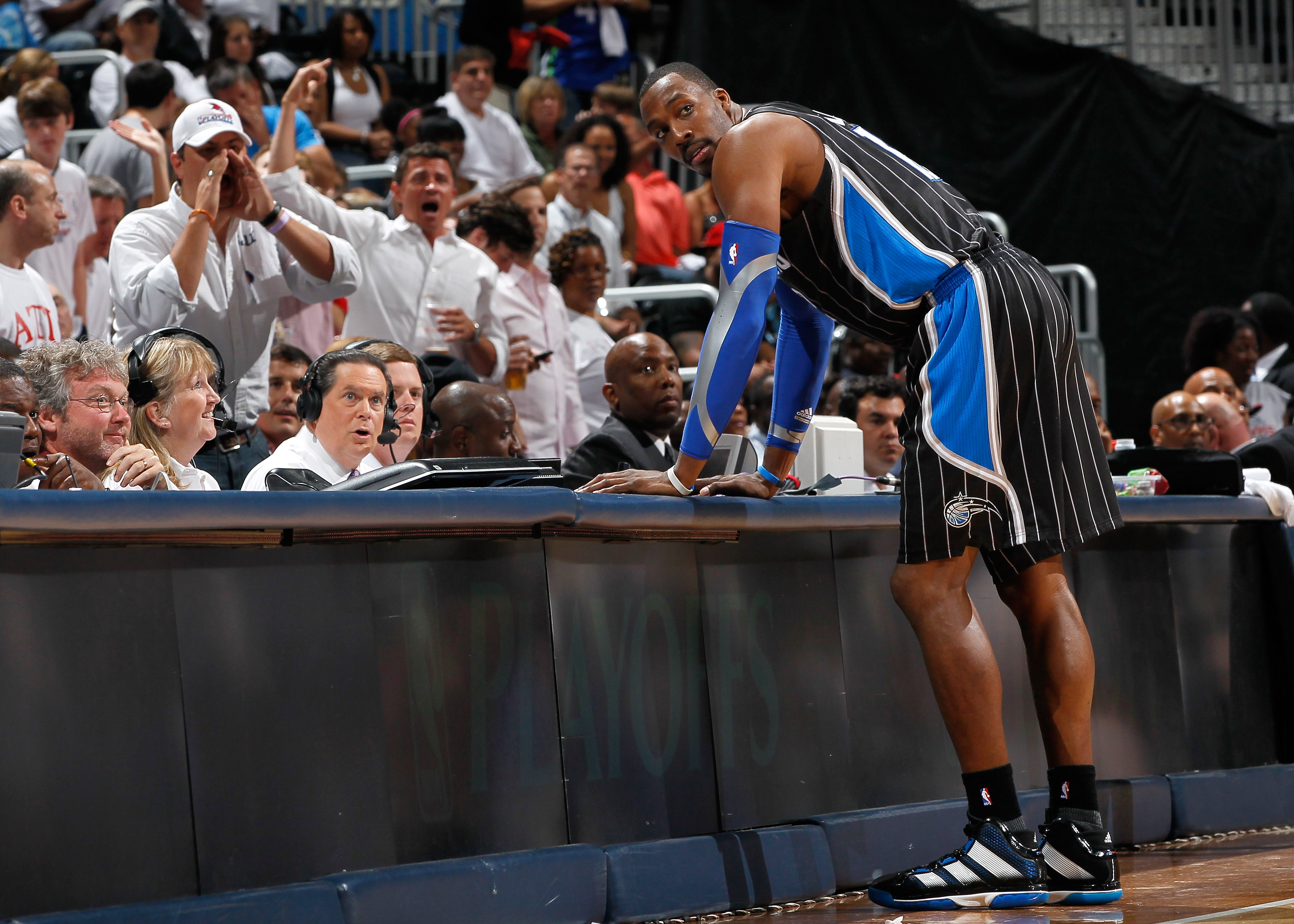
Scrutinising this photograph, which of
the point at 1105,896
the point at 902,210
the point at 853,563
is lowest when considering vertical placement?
the point at 1105,896

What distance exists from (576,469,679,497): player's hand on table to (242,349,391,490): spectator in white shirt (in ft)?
3.48

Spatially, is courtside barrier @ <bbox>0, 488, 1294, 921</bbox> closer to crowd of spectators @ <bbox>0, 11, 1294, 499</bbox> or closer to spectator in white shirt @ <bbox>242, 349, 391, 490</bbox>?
crowd of spectators @ <bbox>0, 11, 1294, 499</bbox>

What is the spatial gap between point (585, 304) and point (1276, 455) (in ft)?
11.1

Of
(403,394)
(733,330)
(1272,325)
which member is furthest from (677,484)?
(1272,325)

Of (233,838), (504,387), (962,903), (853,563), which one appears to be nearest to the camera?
(233,838)

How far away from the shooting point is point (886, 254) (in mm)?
3430

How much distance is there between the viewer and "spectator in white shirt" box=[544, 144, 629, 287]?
342 inches

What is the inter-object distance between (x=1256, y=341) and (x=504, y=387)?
17.1 ft

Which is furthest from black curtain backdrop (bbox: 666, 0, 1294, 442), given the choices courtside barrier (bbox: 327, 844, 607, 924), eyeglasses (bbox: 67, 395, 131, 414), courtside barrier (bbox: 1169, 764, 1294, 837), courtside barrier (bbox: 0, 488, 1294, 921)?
courtside barrier (bbox: 327, 844, 607, 924)

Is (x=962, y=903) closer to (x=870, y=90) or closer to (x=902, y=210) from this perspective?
(x=902, y=210)

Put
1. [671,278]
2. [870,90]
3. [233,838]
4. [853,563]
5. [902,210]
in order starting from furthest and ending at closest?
[870,90] < [671,278] < [853,563] < [902,210] < [233,838]

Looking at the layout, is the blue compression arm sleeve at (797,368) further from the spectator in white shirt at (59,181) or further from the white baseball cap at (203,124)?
the spectator in white shirt at (59,181)

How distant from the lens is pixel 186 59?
30.9ft

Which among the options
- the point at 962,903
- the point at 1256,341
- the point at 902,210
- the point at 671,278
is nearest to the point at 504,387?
the point at 671,278
